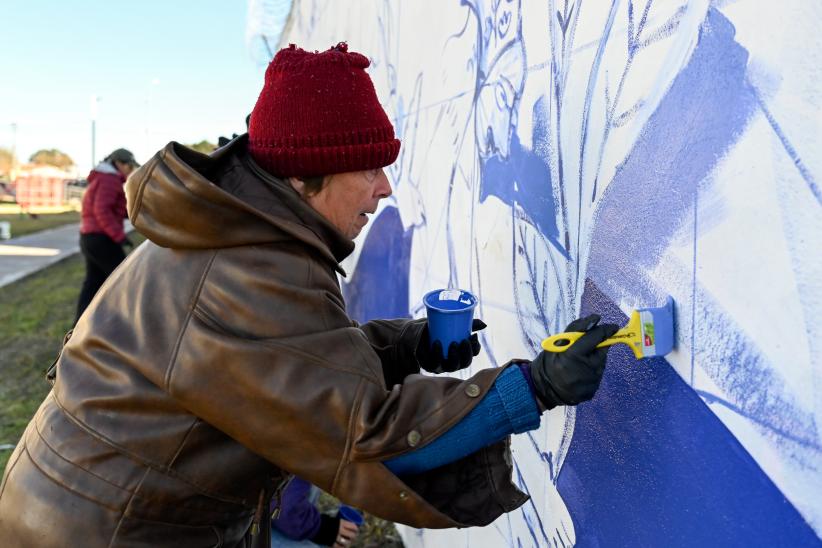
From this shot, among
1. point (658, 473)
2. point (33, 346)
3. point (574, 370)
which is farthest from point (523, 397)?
point (33, 346)

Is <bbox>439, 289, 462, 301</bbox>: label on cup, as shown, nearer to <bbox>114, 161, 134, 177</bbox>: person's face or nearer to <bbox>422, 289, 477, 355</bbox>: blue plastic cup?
<bbox>422, 289, 477, 355</bbox>: blue plastic cup

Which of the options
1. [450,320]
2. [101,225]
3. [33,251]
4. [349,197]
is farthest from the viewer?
[33,251]

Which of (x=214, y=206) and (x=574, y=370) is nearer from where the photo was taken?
(x=574, y=370)

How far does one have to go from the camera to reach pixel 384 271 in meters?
4.30

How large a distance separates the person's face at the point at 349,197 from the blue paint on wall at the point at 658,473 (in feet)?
1.83

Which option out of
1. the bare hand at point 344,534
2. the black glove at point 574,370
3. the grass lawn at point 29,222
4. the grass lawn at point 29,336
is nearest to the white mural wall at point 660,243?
the black glove at point 574,370

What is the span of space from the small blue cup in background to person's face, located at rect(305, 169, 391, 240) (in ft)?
0.96

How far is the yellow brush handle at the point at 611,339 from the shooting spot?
1.28 meters

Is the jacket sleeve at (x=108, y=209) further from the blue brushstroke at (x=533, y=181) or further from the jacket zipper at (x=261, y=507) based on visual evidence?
the jacket zipper at (x=261, y=507)

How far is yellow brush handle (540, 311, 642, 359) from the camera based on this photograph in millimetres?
1284

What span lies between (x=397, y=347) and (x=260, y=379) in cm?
63

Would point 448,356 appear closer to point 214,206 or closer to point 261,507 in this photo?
point 261,507

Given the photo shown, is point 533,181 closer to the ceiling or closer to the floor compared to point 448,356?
closer to the ceiling

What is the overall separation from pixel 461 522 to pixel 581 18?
1.16 meters
